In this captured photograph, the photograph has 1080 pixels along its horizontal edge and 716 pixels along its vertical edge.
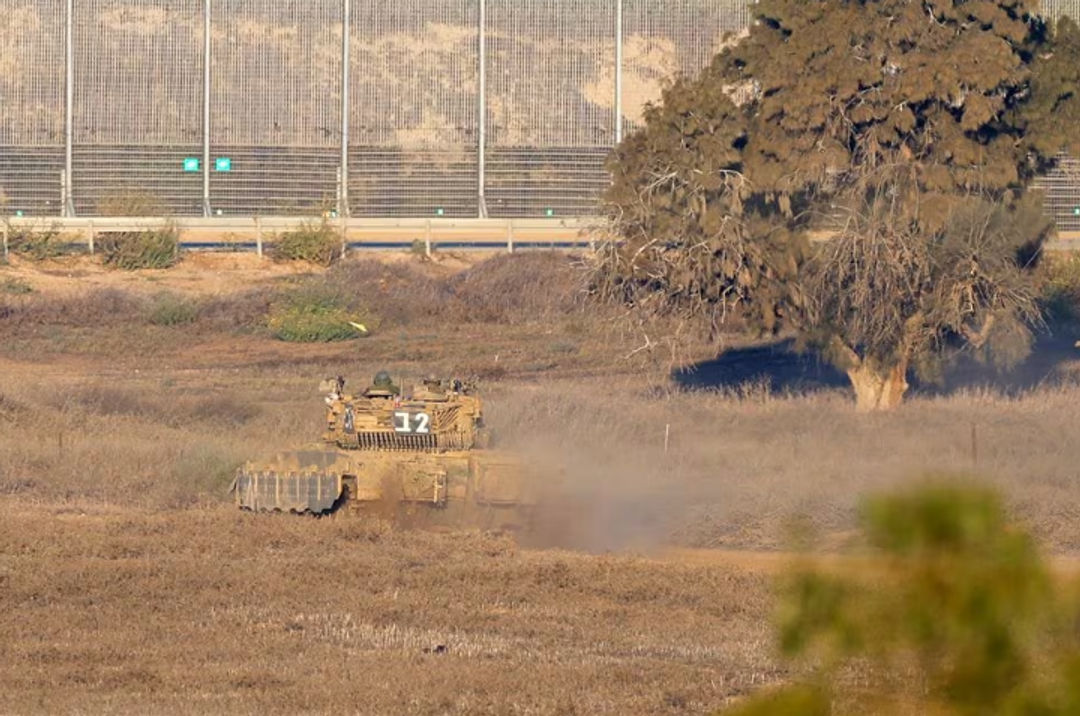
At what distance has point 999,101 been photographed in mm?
28688

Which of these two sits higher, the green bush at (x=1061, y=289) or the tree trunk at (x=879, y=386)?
the green bush at (x=1061, y=289)

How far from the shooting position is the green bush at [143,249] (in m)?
47.7

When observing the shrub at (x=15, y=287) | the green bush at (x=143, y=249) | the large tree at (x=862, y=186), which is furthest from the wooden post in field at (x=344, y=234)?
the large tree at (x=862, y=186)

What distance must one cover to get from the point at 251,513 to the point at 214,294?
24.9 meters

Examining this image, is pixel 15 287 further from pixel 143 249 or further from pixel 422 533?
pixel 422 533

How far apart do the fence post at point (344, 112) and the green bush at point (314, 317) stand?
25.1 ft

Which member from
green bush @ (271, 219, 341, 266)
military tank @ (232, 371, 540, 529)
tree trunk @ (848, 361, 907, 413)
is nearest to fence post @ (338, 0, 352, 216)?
green bush @ (271, 219, 341, 266)

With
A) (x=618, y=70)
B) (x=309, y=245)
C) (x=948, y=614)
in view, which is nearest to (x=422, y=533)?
(x=948, y=614)

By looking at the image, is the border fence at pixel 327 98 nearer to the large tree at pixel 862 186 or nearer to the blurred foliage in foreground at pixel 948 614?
the large tree at pixel 862 186

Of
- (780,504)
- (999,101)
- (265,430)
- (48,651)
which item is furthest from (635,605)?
(999,101)

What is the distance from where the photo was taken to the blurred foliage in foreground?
348 centimetres

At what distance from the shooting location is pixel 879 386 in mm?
30000

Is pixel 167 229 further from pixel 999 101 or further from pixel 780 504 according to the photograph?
pixel 780 504

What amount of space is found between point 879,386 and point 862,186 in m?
3.38
